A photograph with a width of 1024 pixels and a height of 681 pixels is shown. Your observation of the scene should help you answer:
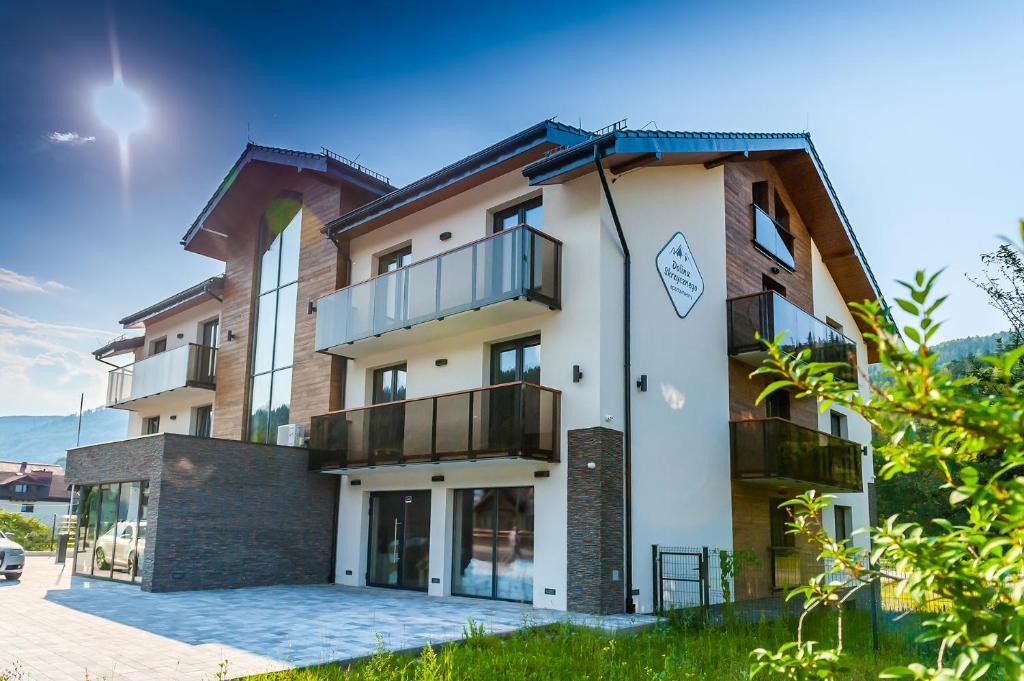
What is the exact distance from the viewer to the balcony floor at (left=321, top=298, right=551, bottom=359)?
13.8m

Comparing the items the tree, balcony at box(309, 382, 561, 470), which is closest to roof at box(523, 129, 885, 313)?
balcony at box(309, 382, 561, 470)

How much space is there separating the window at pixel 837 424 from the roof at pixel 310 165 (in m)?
12.6

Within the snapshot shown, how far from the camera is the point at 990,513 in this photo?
93.4 inches

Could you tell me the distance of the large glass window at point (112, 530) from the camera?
615 inches

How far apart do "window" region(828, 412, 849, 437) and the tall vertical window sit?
13521 mm

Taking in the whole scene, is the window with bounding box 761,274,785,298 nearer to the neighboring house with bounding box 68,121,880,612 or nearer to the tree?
the neighboring house with bounding box 68,121,880,612

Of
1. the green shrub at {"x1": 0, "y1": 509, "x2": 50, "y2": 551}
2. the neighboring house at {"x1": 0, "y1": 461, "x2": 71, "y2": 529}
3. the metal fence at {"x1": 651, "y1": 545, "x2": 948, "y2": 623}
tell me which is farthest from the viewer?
the neighboring house at {"x1": 0, "y1": 461, "x2": 71, "y2": 529}

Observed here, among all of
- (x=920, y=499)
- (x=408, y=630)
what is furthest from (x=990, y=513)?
(x=920, y=499)

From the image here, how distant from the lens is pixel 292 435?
17844mm

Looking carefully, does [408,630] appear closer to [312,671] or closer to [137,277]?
[312,671]

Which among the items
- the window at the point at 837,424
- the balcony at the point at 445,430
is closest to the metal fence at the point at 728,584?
the balcony at the point at 445,430

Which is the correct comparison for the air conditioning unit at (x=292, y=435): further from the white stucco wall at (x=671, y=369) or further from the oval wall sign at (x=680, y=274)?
the oval wall sign at (x=680, y=274)

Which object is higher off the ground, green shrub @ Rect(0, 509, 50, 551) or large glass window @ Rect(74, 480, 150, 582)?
large glass window @ Rect(74, 480, 150, 582)

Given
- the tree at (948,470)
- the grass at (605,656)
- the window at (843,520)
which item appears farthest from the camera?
the window at (843,520)
